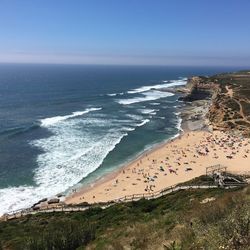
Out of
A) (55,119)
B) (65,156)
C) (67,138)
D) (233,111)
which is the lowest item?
(65,156)

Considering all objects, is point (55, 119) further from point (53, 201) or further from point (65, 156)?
point (53, 201)

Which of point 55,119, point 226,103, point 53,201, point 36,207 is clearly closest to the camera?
point 36,207

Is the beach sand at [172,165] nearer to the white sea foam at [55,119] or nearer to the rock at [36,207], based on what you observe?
the rock at [36,207]

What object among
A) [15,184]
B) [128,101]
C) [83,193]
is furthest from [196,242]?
[128,101]

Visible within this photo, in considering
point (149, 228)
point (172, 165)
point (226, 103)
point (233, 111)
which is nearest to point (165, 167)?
point (172, 165)

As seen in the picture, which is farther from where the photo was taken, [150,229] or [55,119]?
[55,119]

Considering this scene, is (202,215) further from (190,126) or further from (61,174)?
(190,126)

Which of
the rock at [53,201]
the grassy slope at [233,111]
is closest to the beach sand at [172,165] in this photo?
the rock at [53,201]
